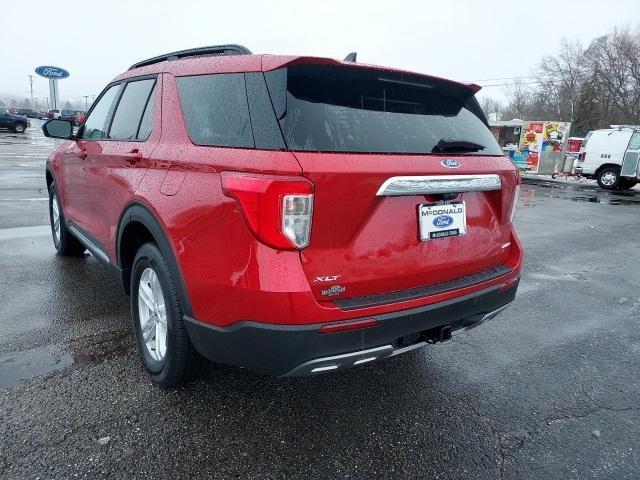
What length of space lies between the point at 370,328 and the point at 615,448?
151 cm

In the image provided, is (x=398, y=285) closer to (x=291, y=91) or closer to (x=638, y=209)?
(x=291, y=91)

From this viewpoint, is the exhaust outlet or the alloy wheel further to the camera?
the alloy wheel

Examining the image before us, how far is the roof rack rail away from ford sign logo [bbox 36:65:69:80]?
160 feet

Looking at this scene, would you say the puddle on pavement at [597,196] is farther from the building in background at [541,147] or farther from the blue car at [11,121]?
the blue car at [11,121]

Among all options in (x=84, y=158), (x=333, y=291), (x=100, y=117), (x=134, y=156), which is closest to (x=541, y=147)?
(x=100, y=117)

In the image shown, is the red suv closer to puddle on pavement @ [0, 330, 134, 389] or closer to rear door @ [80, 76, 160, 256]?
rear door @ [80, 76, 160, 256]

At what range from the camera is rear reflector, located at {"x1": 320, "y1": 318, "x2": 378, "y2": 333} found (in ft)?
6.49

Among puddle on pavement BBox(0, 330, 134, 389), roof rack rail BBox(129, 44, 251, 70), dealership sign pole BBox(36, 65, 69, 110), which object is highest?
dealership sign pole BBox(36, 65, 69, 110)

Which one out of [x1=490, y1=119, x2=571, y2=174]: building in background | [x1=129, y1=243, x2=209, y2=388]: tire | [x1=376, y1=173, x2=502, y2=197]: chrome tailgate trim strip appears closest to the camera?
[x1=376, y1=173, x2=502, y2=197]: chrome tailgate trim strip

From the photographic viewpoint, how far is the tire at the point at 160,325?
7.98 ft

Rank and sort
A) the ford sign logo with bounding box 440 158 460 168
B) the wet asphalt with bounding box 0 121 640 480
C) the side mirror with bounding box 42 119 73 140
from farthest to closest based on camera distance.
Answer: the side mirror with bounding box 42 119 73 140 → the ford sign logo with bounding box 440 158 460 168 → the wet asphalt with bounding box 0 121 640 480

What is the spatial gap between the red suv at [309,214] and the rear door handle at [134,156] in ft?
0.05

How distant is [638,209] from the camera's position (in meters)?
12.6

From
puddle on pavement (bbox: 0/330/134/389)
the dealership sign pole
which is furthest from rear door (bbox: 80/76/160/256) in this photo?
the dealership sign pole
